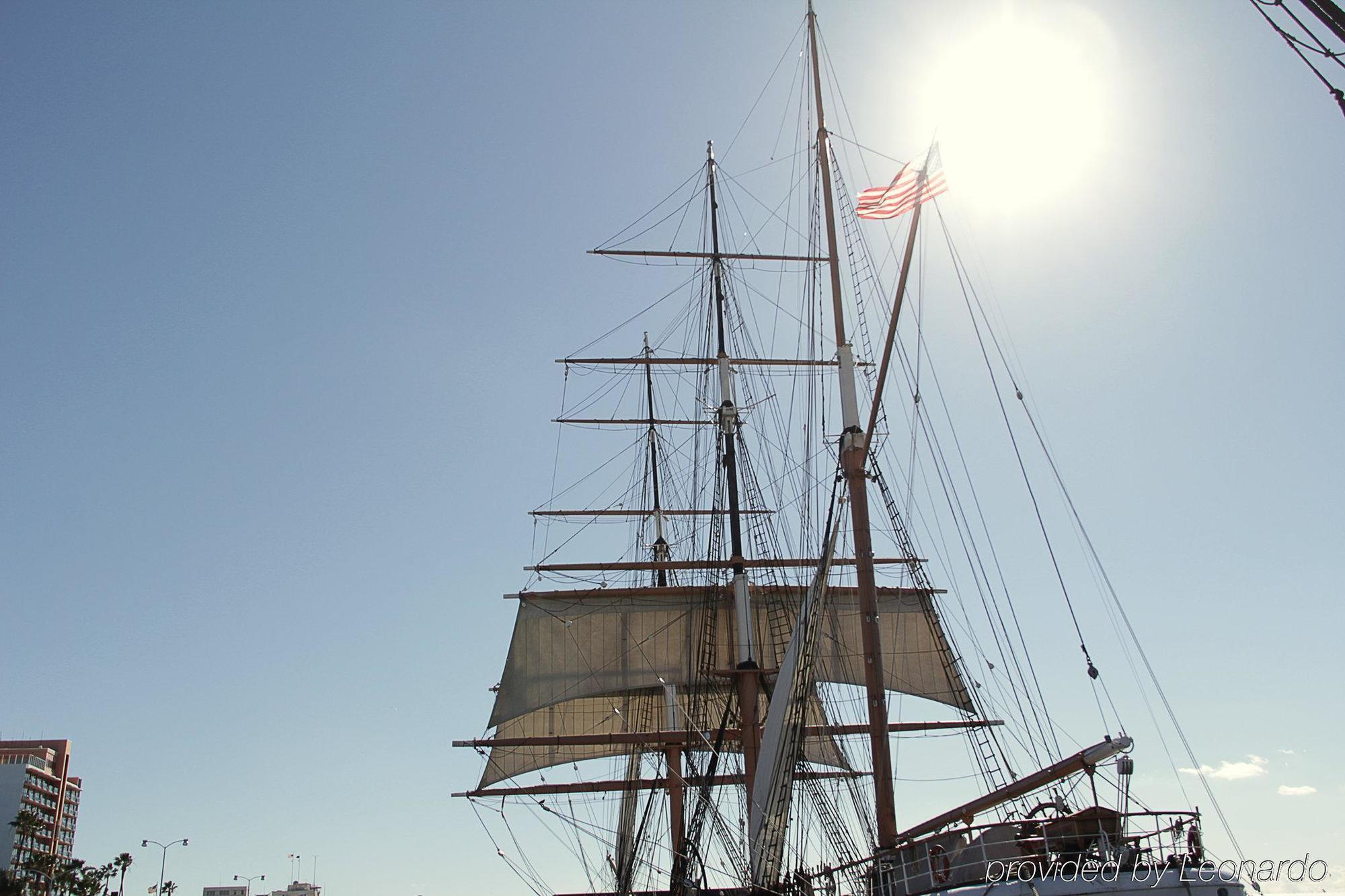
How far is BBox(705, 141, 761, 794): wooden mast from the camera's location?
34156 millimetres

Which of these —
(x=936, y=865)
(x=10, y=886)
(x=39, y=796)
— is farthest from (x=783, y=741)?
(x=39, y=796)

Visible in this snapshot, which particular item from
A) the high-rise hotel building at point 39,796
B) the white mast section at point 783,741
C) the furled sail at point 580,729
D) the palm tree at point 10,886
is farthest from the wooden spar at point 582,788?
the high-rise hotel building at point 39,796

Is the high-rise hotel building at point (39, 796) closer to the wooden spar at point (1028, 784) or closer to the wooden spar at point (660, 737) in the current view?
the wooden spar at point (660, 737)

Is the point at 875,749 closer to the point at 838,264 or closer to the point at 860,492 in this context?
the point at 860,492

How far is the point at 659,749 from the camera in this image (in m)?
42.3

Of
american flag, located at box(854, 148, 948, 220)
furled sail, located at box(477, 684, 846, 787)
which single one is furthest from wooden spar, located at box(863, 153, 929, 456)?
furled sail, located at box(477, 684, 846, 787)

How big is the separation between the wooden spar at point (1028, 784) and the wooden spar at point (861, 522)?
3.00 ft

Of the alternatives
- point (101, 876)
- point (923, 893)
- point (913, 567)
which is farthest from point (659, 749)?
point (101, 876)

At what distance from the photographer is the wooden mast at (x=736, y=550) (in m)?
34.2

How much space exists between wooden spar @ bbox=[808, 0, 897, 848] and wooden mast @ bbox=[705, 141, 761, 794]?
1218cm

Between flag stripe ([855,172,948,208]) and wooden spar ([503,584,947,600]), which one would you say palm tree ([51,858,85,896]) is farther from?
flag stripe ([855,172,948,208])

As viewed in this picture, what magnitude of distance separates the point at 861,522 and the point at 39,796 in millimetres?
111181

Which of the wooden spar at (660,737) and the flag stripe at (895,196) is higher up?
the flag stripe at (895,196)

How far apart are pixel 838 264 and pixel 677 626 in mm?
22213
